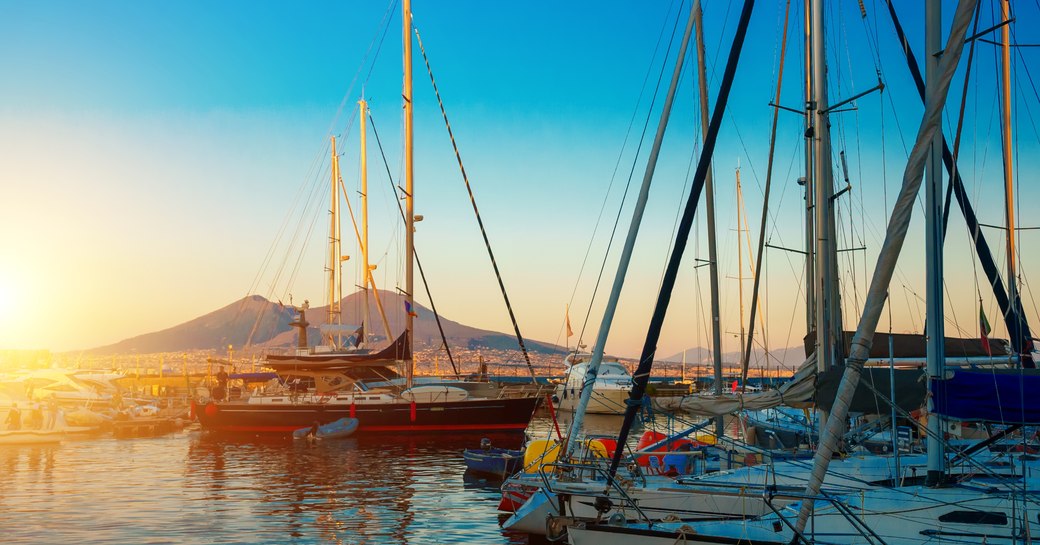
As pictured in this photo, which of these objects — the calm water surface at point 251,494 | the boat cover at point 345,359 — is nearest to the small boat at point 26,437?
the calm water surface at point 251,494

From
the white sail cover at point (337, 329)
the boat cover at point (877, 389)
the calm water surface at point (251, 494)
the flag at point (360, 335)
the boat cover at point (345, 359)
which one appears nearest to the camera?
the boat cover at point (877, 389)

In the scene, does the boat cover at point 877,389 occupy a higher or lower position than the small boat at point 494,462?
higher

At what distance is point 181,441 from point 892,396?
3770 cm

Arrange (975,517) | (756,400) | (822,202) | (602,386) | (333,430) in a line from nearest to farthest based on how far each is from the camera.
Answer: (975,517), (756,400), (822,202), (333,430), (602,386)

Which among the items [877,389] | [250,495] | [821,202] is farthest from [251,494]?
[877,389]

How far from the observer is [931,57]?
11.4 metres

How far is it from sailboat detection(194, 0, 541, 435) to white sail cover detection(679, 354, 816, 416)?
2439 centimetres

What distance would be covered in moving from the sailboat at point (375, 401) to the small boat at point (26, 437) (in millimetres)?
6963

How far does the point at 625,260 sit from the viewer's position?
17.2 metres

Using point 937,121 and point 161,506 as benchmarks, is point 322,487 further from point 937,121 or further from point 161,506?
point 937,121

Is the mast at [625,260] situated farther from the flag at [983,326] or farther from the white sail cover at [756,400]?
the flag at [983,326]

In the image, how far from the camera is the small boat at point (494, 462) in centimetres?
2581

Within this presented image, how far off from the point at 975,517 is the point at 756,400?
3.83 metres

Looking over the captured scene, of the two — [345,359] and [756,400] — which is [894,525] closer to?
[756,400]
